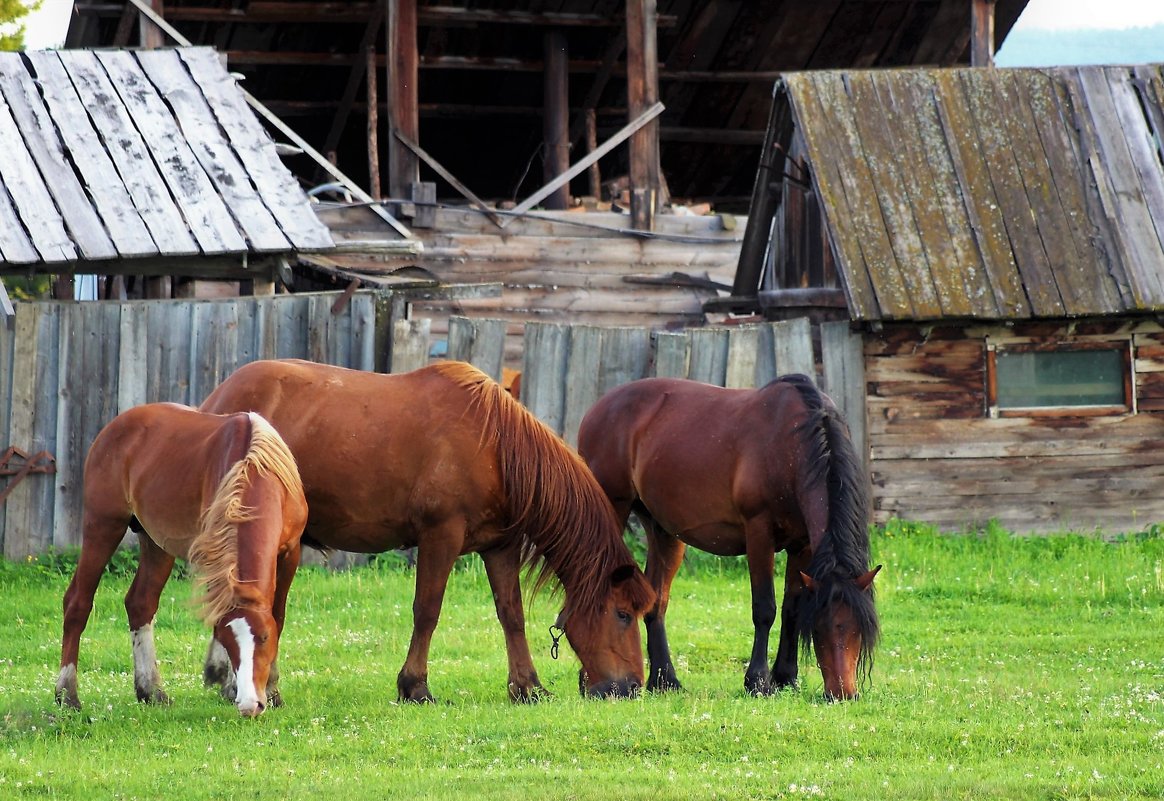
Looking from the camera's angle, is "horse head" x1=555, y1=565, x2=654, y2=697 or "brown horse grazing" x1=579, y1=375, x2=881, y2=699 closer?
"brown horse grazing" x1=579, y1=375, x2=881, y2=699

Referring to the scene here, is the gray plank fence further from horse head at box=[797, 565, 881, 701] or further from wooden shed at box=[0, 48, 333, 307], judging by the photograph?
horse head at box=[797, 565, 881, 701]

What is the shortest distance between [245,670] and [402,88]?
12395 millimetres

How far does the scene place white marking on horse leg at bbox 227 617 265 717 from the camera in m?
6.66

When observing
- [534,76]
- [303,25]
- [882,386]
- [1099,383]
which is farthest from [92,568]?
[534,76]

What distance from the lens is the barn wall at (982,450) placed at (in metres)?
14.2

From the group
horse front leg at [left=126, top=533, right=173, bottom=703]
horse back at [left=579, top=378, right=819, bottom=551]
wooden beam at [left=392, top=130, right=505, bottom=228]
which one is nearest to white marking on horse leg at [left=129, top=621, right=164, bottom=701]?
horse front leg at [left=126, top=533, right=173, bottom=703]

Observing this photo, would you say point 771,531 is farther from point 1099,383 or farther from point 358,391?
point 1099,383

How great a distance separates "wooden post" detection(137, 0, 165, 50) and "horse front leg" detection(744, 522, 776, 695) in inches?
452

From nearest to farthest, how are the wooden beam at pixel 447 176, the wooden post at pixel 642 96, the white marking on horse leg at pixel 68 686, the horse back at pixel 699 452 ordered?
the white marking on horse leg at pixel 68 686
the horse back at pixel 699 452
the wooden beam at pixel 447 176
the wooden post at pixel 642 96

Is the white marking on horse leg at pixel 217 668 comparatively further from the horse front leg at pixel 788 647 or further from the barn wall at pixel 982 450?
the barn wall at pixel 982 450

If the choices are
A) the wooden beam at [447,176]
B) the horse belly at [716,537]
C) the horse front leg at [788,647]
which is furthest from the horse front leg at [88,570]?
the wooden beam at [447,176]

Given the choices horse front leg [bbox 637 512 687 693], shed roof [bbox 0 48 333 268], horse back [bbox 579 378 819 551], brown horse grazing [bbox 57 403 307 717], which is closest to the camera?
brown horse grazing [bbox 57 403 307 717]

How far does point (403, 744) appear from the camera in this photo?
7047mm

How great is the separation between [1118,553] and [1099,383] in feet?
6.45
